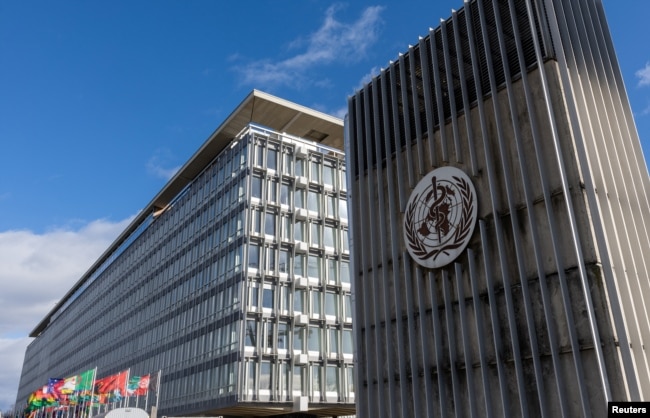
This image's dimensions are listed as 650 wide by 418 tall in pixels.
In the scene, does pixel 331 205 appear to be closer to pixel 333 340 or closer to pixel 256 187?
pixel 256 187

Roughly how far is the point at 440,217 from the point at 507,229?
344cm

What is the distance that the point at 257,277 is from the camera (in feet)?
161

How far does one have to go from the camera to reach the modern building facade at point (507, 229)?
1752 cm

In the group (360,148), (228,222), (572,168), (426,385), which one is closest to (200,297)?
(228,222)

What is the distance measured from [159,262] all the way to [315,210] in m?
23.7

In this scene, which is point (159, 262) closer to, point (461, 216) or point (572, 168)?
point (461, 216)

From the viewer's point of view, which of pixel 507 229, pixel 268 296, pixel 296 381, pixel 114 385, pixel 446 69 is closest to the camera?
pixel 507 229

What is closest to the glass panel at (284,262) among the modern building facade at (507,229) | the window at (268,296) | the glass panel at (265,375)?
the window at (268,296)

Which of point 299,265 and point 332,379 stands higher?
point 299,265

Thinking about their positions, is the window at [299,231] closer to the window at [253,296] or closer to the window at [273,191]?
the window at [273,191]

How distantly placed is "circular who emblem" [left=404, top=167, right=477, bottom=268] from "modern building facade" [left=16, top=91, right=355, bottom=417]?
20122 millimetres

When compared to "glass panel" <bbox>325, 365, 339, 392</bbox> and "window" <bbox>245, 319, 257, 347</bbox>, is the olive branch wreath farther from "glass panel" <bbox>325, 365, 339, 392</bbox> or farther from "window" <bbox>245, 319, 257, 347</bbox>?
"glass panel" <bbox>325, 365, 339, 392</bbox>

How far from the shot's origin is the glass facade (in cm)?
4762

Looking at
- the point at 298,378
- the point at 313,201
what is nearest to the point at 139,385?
the point at 298,378
